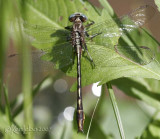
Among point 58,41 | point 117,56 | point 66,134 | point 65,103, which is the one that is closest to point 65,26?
point 58,41

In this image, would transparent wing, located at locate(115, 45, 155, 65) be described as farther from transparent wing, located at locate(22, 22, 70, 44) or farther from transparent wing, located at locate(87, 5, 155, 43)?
transparent wing, located at locate(22, 22, 70, 44)

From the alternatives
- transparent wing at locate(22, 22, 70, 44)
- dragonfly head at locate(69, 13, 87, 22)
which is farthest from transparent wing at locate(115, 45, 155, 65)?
transparent wing at locate(22, 22, 70, 44)

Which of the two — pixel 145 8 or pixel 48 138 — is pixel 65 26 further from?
pixel 48 138

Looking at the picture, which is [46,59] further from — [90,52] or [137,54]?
[137,54]

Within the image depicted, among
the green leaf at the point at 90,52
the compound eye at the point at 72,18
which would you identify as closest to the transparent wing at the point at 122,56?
the green leaf at the point at 90,52

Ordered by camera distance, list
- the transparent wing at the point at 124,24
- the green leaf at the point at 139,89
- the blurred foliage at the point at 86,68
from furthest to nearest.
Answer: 1. the transparent wing at the point at 124,24
2. the green leaf at the point at 139,89
3. the blurred foliage at the point at 86,68

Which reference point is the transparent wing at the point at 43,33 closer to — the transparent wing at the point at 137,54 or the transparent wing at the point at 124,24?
the transparent wing at the point at 124,24
